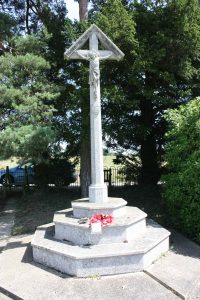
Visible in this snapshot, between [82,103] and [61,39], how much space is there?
9.10ft

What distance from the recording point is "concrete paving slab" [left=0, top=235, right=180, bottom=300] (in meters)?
5.14

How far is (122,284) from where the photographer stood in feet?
18.0

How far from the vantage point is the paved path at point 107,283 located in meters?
5.15

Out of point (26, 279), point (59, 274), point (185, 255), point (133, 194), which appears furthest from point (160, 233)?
point (133, 194)

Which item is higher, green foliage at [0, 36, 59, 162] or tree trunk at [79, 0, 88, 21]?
tree trunk at [79, 0, 88, 21]

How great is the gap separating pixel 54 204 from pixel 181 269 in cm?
617

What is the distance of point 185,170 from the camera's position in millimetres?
7586

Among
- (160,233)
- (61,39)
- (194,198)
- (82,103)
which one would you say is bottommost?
(160,233)

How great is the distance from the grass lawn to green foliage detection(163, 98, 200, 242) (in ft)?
4.47

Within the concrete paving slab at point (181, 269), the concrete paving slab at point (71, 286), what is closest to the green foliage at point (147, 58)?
the concrete paving slab at point (181, 269)

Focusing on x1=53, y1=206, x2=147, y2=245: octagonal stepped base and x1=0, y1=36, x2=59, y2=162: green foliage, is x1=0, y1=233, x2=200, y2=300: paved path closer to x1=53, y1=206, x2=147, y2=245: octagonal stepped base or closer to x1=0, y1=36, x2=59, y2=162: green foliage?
x1=53, y1=206, x2=147, y2=245: octagonal stepped base

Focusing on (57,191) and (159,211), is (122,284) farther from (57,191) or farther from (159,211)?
(57,191)

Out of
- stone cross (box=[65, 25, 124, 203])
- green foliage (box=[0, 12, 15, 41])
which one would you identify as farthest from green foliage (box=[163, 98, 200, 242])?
green foliage (box=[0, 12, 15, 41])

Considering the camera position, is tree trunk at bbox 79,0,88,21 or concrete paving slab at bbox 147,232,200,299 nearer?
concrete paving slab at bbox 147,232,200,299
